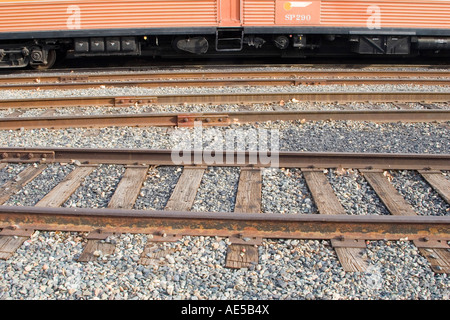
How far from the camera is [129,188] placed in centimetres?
441

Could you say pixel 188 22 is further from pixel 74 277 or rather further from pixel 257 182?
pixel 74 277

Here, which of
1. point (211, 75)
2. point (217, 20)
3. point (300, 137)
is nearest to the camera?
point (300, 137)

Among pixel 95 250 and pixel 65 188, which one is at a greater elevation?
pixel 65 188

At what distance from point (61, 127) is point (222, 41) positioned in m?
5.86

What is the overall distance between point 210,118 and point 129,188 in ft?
7.85

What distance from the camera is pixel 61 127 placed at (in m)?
6.52

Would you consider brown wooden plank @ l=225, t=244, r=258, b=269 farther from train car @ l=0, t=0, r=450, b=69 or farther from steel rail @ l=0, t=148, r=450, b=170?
train car @ l=0, t=0, r=450, b=69

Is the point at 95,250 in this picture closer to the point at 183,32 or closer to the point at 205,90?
the point at 205,90

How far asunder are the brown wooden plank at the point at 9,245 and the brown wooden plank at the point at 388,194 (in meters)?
3.10

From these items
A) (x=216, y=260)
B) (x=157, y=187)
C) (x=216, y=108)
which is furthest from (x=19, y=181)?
(x=216, y=108)

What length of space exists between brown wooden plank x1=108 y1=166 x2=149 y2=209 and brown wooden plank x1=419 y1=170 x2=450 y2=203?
114 inches

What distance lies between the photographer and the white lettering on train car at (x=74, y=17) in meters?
10.8

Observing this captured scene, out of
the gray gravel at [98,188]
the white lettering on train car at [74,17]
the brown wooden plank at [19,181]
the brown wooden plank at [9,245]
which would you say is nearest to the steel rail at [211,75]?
the white lettering on train car at [74,17]
